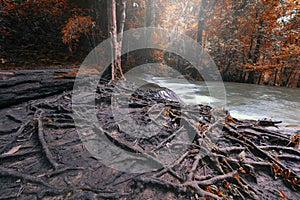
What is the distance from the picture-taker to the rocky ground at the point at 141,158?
1.80 meters

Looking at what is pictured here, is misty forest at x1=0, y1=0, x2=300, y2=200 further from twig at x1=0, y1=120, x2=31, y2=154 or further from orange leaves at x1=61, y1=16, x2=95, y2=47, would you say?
orange leaves at x1=61, y1=16, x2=95, y2=47

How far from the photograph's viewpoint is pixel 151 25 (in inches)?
641

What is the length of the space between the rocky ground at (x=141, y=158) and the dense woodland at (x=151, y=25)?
5294 mm

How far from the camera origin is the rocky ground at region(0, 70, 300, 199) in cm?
180

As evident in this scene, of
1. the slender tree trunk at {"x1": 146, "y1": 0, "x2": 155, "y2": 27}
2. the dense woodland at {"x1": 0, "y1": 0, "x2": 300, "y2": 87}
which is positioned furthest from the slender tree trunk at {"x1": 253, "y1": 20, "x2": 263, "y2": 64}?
the slender tree trunk at {"x1": 146, "y1": 0, "x2": 155, "y2": 27}

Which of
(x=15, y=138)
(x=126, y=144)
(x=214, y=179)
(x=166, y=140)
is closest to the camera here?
(x=214, y=179)

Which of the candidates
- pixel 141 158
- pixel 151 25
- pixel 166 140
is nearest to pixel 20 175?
pixel 141 158

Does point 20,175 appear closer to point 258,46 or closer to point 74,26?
point 74,26

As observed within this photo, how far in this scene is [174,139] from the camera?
300 centimetres

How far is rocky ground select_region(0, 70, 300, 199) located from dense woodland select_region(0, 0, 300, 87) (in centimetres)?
529

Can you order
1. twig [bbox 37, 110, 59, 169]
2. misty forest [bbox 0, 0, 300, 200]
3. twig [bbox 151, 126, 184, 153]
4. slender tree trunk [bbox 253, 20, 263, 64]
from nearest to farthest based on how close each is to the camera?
misty forest [bbox 0, 0, 300, 200], twig [bbox 37, 110, 59, 169], twig [bbox 151, 126, 184, 153], slender tree trunk [bbox 253, 20, 263, 64]

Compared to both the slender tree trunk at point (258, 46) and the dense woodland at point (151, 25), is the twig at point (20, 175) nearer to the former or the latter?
the dense woodland at point (151, 25)

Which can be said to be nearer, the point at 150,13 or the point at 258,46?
the point at 258,46

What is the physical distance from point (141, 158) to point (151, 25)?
1665 centimetres
